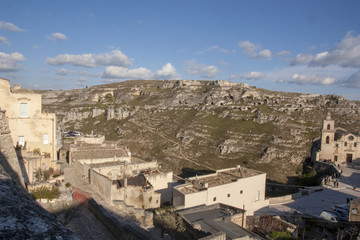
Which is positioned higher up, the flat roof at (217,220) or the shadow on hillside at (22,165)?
the shadow on hillside at (22,165)

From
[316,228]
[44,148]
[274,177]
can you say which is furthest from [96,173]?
[274,177]

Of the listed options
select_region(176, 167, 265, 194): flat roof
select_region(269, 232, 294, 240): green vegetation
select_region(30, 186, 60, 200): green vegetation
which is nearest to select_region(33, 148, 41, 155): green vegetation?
select_region(30, 186, 60, 200): green vegetation

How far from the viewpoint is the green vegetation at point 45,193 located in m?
12.1

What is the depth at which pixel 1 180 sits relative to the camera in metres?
3.38

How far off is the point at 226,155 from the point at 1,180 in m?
47.1

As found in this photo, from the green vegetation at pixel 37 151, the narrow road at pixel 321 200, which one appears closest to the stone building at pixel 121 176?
the green vegetation at pixel 37 151

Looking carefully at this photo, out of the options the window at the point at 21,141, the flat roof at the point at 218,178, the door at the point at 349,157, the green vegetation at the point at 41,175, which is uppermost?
the window at the point at 21,141

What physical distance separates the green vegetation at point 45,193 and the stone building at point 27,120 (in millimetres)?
7942

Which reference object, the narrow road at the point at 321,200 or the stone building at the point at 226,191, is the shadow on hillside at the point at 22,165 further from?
the narrow road at the point at 321,200

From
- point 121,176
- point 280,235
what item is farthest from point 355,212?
point 121,176

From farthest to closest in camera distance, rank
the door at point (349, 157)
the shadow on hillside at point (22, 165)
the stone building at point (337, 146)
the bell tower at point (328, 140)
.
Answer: the bell tower at point (328, 140) < the door at point (349, 157) < the stone building at point (337, 146) < the shadow on hillside at point (22, 165)

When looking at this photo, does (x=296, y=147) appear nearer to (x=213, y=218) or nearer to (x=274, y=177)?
(x=274, y=177)

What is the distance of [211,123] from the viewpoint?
206 feet

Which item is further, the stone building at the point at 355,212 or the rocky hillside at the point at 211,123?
the rocky hillside at the point at 211,123
